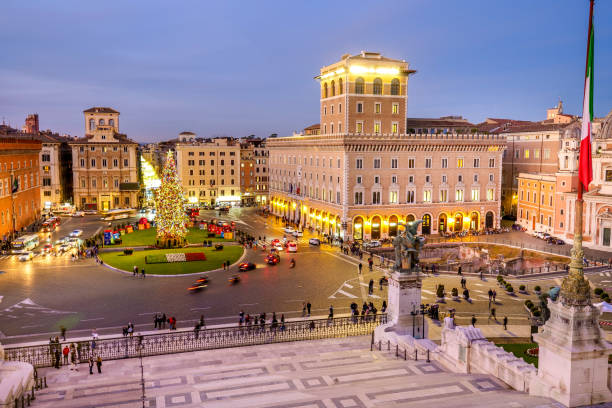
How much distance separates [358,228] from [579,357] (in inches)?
1859

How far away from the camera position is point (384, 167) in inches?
2378

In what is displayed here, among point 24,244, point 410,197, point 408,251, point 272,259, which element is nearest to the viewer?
point 408,251

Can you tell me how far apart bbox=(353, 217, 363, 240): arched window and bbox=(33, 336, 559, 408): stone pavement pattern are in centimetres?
3745

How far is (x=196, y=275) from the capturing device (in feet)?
140

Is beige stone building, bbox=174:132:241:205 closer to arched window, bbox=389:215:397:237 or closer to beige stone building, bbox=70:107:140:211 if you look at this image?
beige stone building, bbox=70:107:140:211

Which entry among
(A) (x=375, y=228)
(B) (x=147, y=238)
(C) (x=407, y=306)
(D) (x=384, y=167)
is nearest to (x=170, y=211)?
(B) (x=147, y=238)

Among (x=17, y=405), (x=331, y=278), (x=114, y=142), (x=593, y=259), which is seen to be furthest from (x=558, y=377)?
(x=114, y=142)

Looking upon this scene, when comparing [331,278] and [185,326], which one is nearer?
[185,326]

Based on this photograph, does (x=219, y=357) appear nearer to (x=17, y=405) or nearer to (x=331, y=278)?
(x=17, y=405)

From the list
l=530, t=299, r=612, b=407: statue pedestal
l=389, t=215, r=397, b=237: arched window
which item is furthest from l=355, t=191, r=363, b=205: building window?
l=530, t=299, r=612, b=407: statue pedestal

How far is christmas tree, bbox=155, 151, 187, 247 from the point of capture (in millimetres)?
53312

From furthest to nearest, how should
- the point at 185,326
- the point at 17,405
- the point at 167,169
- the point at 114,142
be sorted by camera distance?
the point at 114,142
the point at 167,169
the point at 185,326
the point at 17,405

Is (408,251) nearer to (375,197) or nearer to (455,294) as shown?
(455,294)

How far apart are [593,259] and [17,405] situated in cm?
4721
